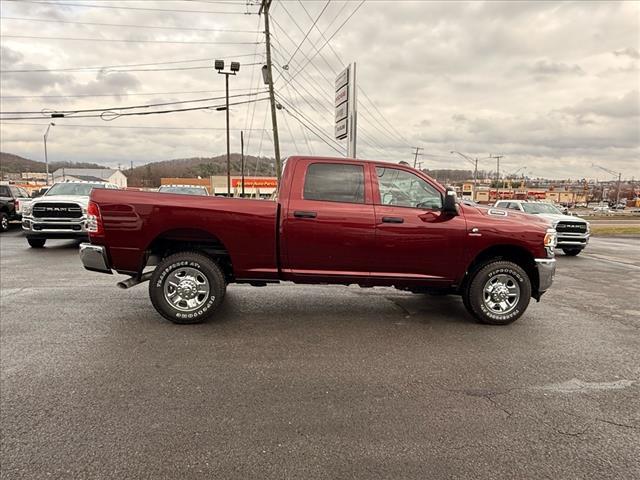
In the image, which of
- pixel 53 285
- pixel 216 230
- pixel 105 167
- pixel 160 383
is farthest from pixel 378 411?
pixel 105 167

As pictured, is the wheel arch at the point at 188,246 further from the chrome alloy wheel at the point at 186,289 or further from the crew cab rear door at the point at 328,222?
the crew cab rear door at the point at 328,222

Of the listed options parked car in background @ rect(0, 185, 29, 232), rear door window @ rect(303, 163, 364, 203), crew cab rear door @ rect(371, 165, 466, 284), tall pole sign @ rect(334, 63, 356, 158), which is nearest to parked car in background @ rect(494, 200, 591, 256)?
tall pole sign @ rect(334, 63, 356, 158)

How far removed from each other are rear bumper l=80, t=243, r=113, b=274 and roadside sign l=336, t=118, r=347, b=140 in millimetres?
10785

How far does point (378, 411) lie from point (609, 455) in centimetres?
148

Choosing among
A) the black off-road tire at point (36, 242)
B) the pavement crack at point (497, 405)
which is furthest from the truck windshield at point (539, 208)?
the black off-road tire at point (36, 242)

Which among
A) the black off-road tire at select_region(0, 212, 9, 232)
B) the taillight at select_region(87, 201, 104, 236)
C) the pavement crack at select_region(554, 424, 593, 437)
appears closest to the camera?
the pavement crack at select_region(554, 424, 593, 437)

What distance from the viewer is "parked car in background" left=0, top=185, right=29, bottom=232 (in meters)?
15.9

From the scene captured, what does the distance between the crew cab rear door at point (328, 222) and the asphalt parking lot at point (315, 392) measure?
76cm

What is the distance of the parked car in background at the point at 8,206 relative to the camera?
15909 mm

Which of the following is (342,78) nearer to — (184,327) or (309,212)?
(309,212)

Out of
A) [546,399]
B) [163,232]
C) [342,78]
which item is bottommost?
[546,399]

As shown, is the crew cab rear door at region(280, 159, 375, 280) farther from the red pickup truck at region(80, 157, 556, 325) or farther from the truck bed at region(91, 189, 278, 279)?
the truck bed at region(91, 189, 278, 279)

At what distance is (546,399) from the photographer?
11.0 ft

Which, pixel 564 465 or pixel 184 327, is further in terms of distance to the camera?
pixel 184 327
